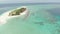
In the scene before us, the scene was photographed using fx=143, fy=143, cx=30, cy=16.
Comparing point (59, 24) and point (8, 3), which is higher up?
point (8, 3)

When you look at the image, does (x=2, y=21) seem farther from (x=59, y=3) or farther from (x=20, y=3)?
(x=59, y=3)

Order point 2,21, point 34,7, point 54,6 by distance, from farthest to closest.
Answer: point 54,6 < point 34,7 < point 2,21

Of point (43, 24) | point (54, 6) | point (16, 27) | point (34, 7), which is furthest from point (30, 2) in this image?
point (16, 27)

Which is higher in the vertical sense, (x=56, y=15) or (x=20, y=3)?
(x=20, y=3)

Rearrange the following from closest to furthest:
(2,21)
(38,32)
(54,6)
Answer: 1. (38,32)
2. (2,21)
3. (54,6)

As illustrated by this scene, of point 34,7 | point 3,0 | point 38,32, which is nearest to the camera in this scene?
point 38,32

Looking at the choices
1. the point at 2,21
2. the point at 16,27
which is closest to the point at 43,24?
the point at 16,27

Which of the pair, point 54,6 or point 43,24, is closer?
point 43,24

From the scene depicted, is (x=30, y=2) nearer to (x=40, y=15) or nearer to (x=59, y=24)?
(x=40, y=15)

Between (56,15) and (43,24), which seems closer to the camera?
(43,24)
